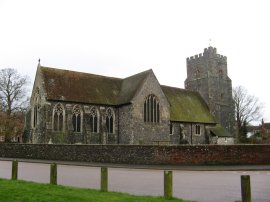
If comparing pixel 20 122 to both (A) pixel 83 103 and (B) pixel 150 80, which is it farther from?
(B) pixel 150 80

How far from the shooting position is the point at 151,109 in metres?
40.3

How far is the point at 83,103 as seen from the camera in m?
37.5

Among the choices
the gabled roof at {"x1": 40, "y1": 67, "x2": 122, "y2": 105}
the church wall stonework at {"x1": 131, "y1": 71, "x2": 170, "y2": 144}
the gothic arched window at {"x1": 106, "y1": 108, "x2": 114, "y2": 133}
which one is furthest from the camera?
the gothic arched window at {"x1": 106, "y1": 108, "x2": 114, "y2": 133}

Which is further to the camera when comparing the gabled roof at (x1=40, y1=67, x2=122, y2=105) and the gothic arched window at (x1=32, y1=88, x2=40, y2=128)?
the gothic arched window at (x1=32, y1=88, x2=40, y2=128)

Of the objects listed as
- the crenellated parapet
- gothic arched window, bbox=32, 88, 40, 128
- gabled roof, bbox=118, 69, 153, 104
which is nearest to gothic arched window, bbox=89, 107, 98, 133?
gabled roof, bbox=118, 69, 153, 104

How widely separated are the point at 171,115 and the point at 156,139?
15.9 feet

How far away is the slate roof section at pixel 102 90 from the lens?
36938 millimetres

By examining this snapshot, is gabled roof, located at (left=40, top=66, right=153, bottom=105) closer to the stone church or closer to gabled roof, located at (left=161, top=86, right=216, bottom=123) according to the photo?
the stone church

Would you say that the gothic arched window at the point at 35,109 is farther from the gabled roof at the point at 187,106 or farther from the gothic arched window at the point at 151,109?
the gabled roof at the point at 187,106

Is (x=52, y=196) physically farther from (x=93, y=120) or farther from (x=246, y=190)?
(x=93, y=120)

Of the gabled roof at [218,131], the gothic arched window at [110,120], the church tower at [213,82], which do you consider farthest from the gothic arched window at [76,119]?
the church tower at [213,82]

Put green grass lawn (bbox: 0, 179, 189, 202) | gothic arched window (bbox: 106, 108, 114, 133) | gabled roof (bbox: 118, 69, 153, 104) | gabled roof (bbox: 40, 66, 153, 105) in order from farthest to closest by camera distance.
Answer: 1. gothic arched window (bbox: 106, 108, 114, 133)
2. gabled roof (bbox: 118, 69, 153, 104)
3. gabled roof (bbox: 40, 66, 153, 105)
4. green grass lawn (bbox: 0, 179, 189, 202)

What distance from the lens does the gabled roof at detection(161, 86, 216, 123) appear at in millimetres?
45062

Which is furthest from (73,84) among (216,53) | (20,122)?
(216,53)
